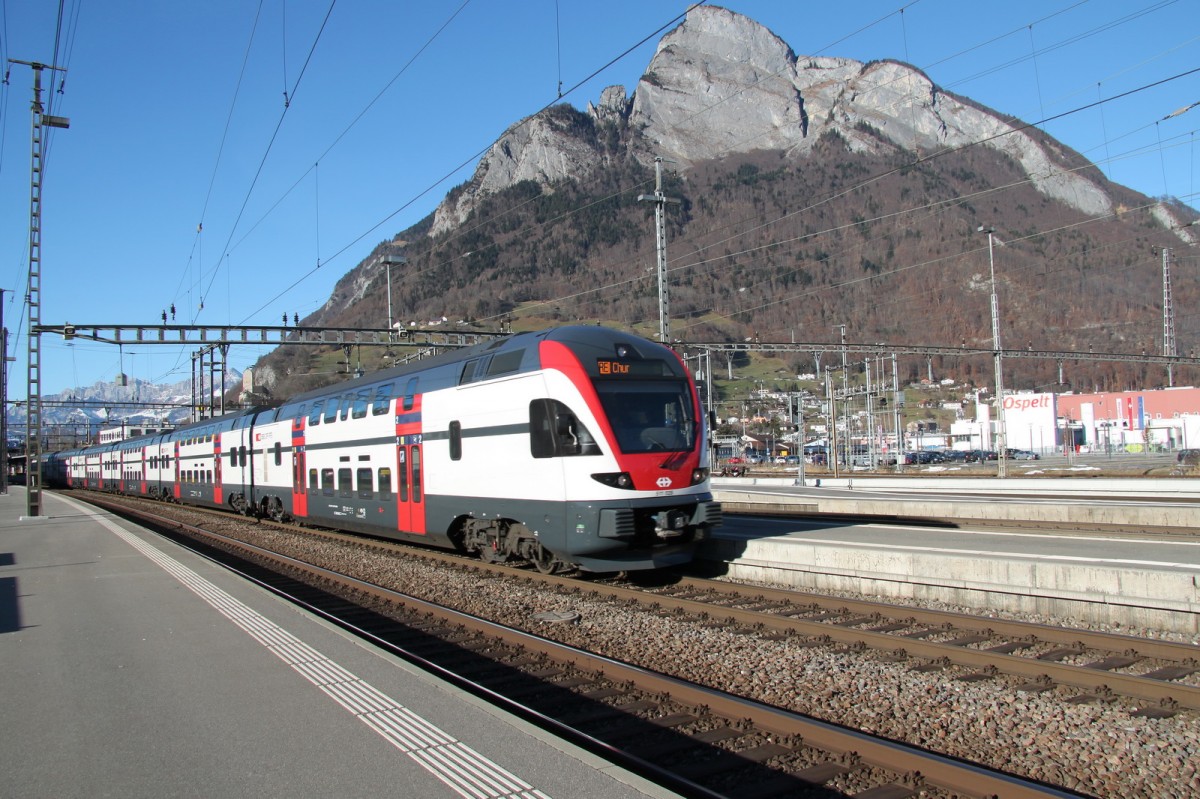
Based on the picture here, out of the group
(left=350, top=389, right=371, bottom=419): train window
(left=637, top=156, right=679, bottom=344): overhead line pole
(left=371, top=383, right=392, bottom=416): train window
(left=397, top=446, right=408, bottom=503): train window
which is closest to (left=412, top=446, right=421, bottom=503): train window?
(left=397, top=446, right=408, bottom=503): train window

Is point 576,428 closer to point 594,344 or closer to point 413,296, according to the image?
point 594,344

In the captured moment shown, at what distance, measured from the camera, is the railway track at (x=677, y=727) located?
5.02m

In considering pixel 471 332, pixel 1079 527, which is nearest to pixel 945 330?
pixel 471 332

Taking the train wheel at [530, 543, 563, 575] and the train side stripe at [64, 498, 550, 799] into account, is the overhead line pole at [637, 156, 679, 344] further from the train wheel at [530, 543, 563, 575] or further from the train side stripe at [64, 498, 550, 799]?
the train side stripe at [64, 498, 550, 799]

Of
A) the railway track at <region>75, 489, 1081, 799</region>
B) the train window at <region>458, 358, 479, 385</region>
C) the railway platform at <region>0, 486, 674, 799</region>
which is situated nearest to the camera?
the railway platform at <region>0, 486, 674, 799</region>

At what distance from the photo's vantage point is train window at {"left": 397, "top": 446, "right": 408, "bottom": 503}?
55.5ft

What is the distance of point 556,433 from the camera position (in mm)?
12250

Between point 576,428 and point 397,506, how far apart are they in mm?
6725

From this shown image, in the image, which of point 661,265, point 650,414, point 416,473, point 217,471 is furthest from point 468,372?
point 217,471

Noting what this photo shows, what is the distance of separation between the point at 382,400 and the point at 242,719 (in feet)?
41.1

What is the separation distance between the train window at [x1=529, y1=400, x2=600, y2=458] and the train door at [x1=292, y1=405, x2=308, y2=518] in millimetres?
12227

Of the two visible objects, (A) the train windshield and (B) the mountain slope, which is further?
(B) the mountain slope

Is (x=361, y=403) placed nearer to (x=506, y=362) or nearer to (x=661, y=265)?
(x=506, y=362)

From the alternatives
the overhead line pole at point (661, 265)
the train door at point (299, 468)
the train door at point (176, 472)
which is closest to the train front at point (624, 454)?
the train door at point (299, 468)
